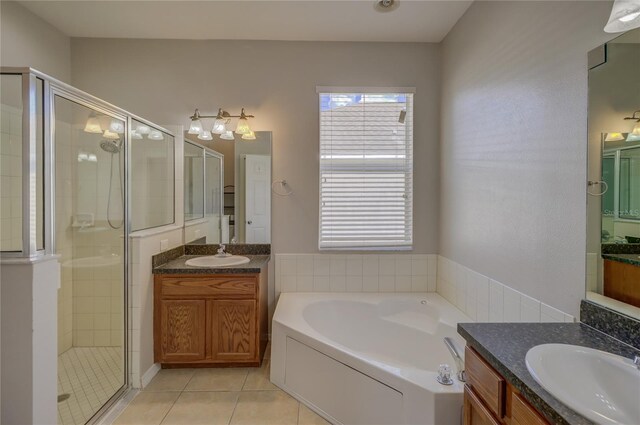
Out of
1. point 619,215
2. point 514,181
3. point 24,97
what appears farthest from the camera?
point 514,181

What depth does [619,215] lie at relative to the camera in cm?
121

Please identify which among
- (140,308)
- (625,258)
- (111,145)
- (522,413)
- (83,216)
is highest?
(111,145)

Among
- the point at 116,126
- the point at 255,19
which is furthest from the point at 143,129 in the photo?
the point at 255,19

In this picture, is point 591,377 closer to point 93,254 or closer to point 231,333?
point 231,333

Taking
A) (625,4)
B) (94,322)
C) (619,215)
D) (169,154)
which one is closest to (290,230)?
(169,154)

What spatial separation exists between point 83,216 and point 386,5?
2.69m

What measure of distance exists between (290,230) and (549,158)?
6.61ft

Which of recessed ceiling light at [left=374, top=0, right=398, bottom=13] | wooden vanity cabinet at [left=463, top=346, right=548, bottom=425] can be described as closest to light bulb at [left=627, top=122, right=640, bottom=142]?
wooden vanity cabinet at [left=463, top=346, right=548, bottom=425]

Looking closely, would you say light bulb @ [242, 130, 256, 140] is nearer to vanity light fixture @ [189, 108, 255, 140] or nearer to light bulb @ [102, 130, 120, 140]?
vanity light fixture @ [189, 108, 255, 140]

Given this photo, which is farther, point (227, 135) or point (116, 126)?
point (227, 135)

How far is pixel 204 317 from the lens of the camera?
242 cm

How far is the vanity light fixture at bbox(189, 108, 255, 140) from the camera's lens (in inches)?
108

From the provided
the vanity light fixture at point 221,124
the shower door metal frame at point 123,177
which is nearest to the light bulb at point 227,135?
the vanity light fixture at point 221,124

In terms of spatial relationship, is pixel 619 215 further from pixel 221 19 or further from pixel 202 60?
pixel 202 60
